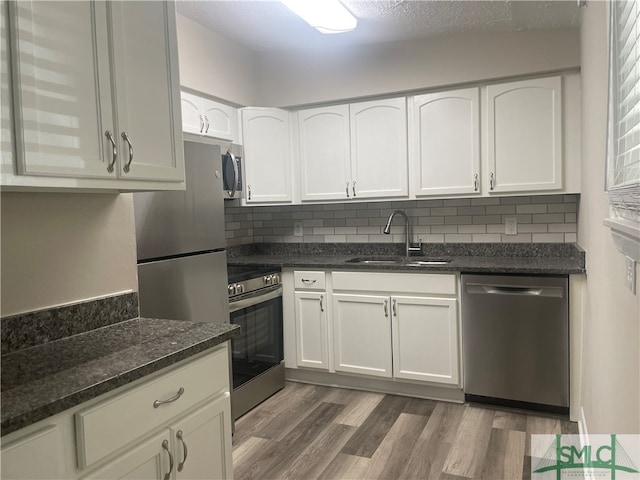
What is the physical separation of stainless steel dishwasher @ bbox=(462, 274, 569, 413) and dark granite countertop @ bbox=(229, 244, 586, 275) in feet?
0.24

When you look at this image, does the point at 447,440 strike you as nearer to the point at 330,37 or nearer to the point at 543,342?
the point at 543,342

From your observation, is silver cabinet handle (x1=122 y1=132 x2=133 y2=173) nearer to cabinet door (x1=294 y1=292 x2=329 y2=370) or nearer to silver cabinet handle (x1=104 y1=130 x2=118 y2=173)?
silver cabinet handle (x1=104 y1=130 x2=118 y2=173)

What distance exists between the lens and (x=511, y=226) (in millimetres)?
3492

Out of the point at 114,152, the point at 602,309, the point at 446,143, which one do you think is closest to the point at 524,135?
the point at 446,143

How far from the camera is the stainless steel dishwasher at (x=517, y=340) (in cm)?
283

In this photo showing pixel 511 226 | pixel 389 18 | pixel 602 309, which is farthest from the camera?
pixel 511 226

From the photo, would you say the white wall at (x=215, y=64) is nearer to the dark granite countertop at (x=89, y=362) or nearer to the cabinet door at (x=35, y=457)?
the dark granite countertop at (x=89, y=362)

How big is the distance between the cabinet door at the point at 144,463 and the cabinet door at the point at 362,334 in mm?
2046

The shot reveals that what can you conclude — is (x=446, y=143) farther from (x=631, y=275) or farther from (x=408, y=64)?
(x=631, y=275)

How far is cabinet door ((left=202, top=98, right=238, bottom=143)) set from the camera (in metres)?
3.37

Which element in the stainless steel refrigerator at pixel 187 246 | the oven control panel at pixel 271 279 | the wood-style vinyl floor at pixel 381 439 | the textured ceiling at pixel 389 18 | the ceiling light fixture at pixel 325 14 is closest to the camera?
the stainless steel refrigerator at pixel 187 246

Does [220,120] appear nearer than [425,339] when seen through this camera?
No

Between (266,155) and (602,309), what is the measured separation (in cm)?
260

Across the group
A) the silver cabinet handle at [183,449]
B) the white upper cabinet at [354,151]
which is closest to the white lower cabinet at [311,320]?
the white upper cabinet at [354,151]
